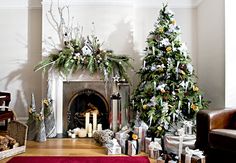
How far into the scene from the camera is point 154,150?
287 centimetres

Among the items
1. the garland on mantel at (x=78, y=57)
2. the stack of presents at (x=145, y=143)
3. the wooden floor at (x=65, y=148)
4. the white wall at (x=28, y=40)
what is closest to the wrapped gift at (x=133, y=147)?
the stack of presents at (x=145, y=143)

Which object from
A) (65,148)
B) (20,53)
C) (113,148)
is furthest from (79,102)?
(20,53)

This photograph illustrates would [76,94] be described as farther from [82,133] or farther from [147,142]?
[147,142]

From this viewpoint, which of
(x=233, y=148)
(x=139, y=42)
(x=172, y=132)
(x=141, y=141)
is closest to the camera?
(x=233, y=148)

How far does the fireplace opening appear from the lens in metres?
4.06

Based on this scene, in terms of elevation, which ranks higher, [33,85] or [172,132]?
[33,85]

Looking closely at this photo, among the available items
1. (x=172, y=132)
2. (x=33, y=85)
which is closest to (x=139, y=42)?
(x=172, y=132)

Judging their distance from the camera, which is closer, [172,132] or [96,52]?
[172,132]

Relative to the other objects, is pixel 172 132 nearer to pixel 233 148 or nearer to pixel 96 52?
pixel 233 148

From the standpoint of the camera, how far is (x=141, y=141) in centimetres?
308

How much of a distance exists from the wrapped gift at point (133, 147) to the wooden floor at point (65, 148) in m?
0.25

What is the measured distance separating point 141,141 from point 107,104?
1.17m

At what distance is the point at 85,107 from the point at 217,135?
240cm

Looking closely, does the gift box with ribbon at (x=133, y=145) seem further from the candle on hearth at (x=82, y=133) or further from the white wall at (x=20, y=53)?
the white wall at (x=20, y=53)
